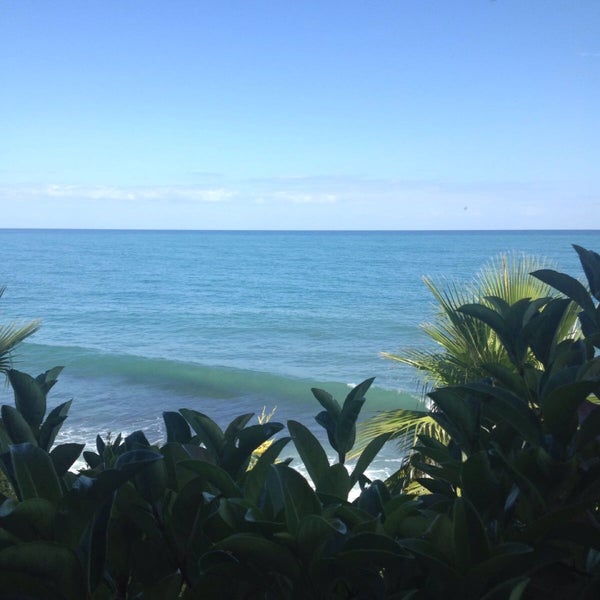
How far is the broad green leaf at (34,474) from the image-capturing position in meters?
0.68

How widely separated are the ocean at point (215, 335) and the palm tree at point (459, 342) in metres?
0.27

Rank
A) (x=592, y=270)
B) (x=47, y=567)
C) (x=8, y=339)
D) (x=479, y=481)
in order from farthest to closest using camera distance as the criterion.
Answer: (x=8, y=339)
(x=592, y=270)
(x=479, y=481)
(x=47, y=567)

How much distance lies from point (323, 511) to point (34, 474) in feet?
0.93

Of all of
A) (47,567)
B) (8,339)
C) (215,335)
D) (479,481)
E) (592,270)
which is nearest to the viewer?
(47,567)

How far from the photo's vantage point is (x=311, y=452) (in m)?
0.81

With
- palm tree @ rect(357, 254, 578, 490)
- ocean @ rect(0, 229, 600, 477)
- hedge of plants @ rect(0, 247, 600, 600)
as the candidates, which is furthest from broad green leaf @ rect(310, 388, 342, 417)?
palm tree @ rect(357, 254, 578, 490)

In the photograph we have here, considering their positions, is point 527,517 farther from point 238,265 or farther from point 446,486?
point 238,265

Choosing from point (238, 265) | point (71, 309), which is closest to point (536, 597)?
point (71, 309)

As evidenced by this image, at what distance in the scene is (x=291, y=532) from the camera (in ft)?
2.14

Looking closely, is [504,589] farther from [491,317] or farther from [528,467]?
[491,317]

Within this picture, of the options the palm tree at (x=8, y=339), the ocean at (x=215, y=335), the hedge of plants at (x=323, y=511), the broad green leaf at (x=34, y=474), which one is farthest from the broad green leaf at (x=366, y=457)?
the palm tree at (x=8, y=339)

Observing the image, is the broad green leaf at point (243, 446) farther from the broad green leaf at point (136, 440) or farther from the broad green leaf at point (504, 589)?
the broad green leaf at point (504, 589)

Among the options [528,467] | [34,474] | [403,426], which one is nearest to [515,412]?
[528,467]

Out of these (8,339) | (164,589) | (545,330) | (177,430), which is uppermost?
(545,330)
